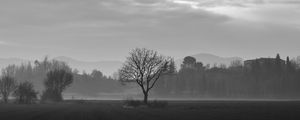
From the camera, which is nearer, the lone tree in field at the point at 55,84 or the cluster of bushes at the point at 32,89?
the cluster of bushes at the point at 32,89

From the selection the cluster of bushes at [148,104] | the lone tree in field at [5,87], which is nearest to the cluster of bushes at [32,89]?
the lone tree in field at [5,87]

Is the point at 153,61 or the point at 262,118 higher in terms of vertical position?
the point at 153,61

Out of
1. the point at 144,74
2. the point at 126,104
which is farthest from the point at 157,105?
the point at 144,74

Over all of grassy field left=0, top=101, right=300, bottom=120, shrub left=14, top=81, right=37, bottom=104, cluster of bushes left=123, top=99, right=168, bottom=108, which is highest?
shrub left=14, top=81, right=37, bottom=104

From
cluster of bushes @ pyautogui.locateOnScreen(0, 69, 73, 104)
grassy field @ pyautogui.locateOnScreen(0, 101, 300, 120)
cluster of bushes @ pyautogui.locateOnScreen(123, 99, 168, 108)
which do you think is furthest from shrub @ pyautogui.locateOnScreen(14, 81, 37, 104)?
grassy field @ pyautogui.locateOnScreen(0, 101, 300, 120)

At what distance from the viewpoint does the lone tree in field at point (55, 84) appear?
479 feet

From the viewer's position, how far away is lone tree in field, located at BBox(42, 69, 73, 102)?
479 feet

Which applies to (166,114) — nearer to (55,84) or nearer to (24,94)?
(24,94)

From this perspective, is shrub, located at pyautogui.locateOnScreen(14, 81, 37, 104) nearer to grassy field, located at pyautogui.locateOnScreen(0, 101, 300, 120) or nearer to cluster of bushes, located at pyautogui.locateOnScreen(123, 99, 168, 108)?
cluster of bushes, located at pyautogui.locateOnScreen(123, 99, 168, 108)

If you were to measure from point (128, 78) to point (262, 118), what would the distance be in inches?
2658

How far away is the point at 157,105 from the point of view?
9669 cm

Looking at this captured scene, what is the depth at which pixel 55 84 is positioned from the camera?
502 ft

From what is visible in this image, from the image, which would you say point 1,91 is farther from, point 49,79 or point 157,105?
point 157,105

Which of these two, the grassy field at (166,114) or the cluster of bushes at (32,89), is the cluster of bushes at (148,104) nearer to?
the grassy field at (166,114)
